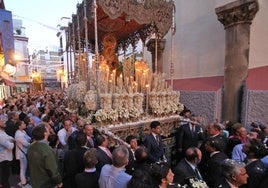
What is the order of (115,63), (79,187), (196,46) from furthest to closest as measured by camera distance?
1. (196,46)
2. (115,63)
3. (79,187)

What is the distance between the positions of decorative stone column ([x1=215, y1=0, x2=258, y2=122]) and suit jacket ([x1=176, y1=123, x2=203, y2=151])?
9.56 feet

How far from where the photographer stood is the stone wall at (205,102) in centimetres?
766

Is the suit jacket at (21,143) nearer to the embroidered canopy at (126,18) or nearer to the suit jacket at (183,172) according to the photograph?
the suit jacket at (183,172)

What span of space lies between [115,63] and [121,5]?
3171mm

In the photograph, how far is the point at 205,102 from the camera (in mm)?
8234

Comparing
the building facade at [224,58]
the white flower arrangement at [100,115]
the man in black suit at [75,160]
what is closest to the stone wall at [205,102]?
the building facade at [224,58]

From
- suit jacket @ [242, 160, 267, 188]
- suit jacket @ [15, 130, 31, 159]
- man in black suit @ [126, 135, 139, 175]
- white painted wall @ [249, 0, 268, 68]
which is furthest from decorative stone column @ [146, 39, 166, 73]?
suit jacket @ [242, 160, 267, 188]

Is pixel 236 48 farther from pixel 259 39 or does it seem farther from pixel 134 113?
pixel 134 113

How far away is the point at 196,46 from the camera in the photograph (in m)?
9.30

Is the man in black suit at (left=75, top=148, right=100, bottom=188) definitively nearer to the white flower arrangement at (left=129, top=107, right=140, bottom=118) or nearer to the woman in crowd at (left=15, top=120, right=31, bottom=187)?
the woman in crowd at (left=15, top=120, right=31, bottom=187)

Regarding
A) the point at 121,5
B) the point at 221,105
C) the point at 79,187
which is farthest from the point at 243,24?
the point at 79,187

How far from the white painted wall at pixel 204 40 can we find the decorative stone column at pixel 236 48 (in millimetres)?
492

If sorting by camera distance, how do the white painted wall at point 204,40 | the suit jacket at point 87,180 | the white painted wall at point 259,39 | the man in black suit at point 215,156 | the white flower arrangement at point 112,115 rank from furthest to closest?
the white painted wall at point 204,40
the white painted wall at point 259,39
the white flower arrangement at point 112,115
the man in black suit at point 215,156
the suit jacket at point 87,180

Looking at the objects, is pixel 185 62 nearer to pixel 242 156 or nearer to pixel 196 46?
pixel 196 46
